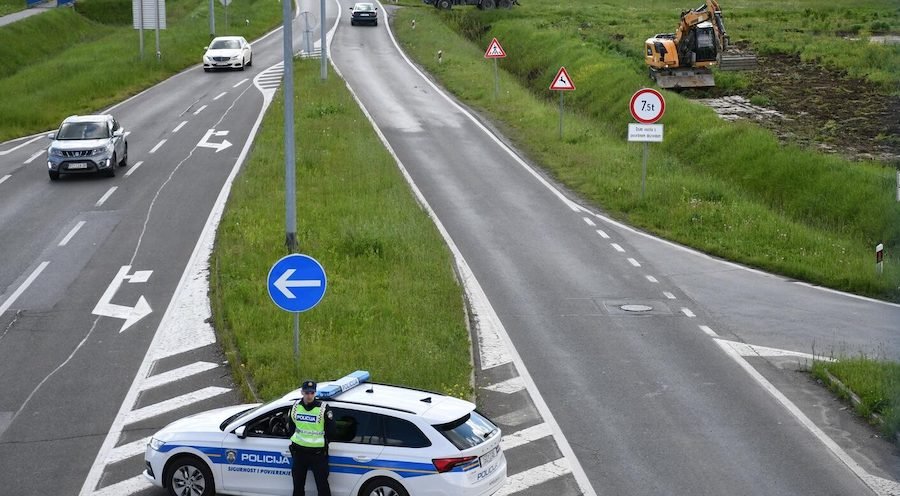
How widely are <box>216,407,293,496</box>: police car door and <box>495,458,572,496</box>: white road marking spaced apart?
2.60 metres

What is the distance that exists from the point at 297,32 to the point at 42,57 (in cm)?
1610

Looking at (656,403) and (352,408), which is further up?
(352,408)

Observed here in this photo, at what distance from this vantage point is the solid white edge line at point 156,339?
13680mm

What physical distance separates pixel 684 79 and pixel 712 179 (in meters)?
14.8

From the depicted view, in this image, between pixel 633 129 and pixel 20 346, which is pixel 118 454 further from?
pixel 633 129

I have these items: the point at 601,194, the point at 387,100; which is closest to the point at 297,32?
the point at 387,100

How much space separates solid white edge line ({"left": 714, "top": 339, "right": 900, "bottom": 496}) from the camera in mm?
13523

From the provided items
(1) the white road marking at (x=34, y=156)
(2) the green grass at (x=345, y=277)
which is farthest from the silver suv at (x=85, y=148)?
(2) the green grass at (x=345, y=277)

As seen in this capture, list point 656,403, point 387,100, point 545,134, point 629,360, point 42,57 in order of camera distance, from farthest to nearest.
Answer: point 42,57, point 387,100, point 545,134, point 629,360, point 656,403

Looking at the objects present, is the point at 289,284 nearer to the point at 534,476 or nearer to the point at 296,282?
the point at 296,282

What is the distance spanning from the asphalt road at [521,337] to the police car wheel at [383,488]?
177 cm

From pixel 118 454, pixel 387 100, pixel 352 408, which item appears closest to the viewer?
pixel 352 408

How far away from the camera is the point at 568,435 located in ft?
48.6

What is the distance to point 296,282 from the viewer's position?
48.1ft
